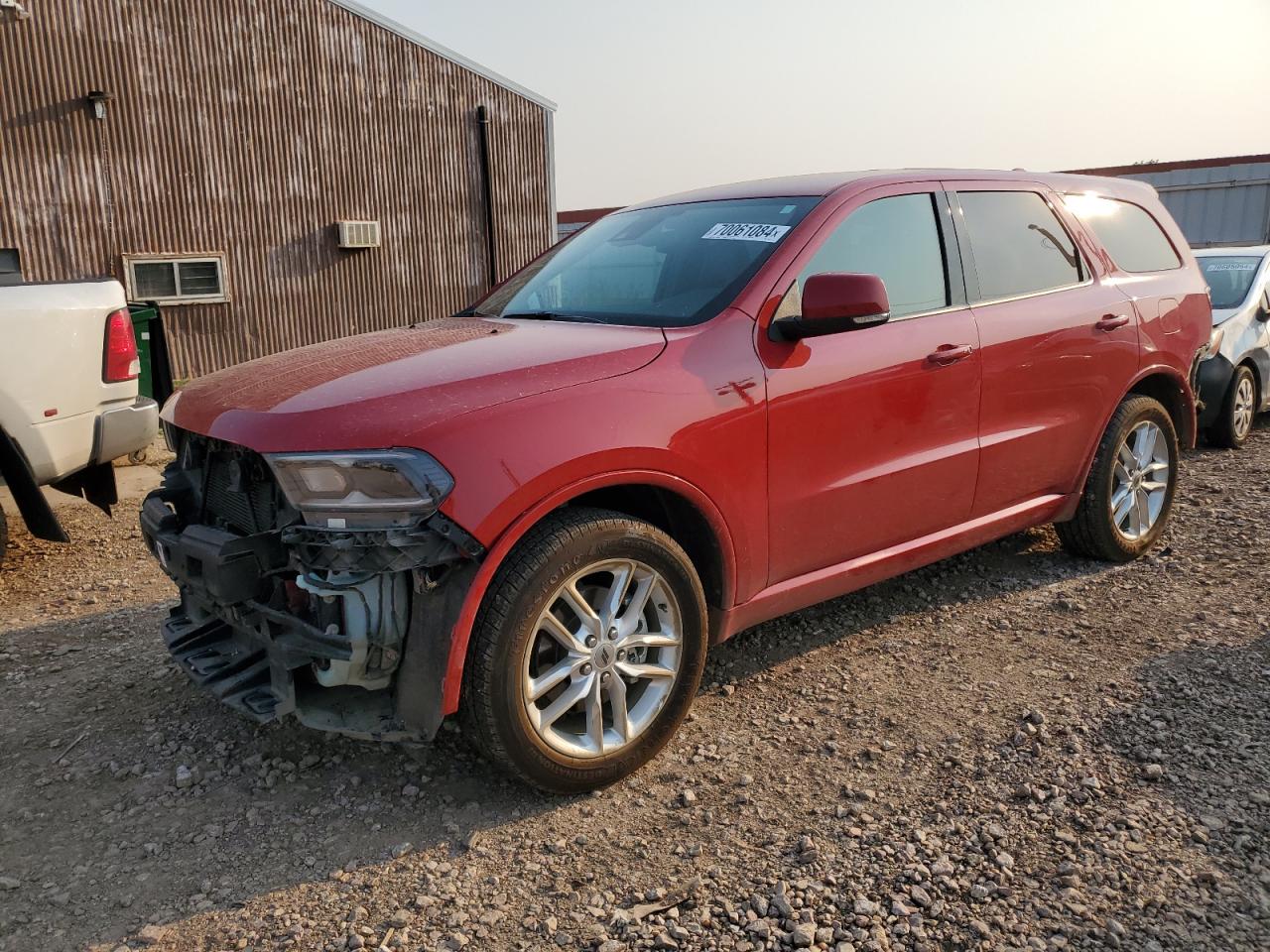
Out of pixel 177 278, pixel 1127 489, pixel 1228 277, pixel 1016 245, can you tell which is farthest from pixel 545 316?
pixel 177 278

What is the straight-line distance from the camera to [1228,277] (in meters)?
8.77

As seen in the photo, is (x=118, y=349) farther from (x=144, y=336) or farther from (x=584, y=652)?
(x=584, y=652)

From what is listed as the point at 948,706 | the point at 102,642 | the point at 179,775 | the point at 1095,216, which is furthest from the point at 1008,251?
the point at 102,642

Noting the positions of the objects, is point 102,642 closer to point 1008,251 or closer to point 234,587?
point 234,587

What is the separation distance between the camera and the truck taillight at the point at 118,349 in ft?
17.1

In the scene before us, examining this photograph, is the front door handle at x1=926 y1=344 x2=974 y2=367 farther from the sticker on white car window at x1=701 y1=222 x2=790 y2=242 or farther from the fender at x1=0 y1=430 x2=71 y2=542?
the fender at x1=0 y1=430 x2=71 y2=542

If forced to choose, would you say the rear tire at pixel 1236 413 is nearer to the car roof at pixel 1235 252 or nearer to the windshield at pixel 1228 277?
the windshield at pixel 1228 277

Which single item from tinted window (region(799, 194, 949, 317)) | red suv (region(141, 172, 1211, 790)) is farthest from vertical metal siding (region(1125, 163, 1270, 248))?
tinted window (region(799, 194, 949, 317))

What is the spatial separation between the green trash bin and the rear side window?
21.7 feet

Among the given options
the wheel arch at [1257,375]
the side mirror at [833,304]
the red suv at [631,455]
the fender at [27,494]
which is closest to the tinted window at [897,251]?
the red suv at [631,455]

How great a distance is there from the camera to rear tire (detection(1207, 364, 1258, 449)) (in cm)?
791

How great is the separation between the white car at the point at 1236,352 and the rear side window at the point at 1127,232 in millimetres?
3178

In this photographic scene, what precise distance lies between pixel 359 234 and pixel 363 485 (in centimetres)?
1369

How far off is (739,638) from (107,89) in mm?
12490
